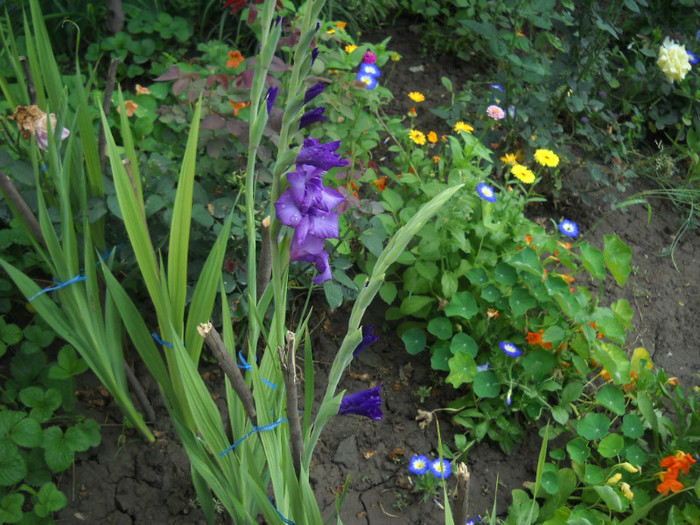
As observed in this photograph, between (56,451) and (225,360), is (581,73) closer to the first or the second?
(225,360)

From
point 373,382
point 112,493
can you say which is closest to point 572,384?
point 373,382

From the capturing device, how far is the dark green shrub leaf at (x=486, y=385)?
188 cm

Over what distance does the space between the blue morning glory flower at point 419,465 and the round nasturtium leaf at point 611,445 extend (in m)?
0.48

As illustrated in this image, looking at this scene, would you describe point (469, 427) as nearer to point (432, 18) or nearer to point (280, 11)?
point (280, 11)

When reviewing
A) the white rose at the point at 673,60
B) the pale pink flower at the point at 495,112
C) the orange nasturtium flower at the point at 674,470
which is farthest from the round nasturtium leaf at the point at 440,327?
the white rose at the point at 673,60

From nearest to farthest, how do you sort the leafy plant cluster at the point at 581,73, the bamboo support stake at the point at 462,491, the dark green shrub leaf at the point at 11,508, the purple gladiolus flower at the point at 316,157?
the bamboo support stake at the point at 462,491
the purple gladiolus flower at the point at 316,157
the dark green shrub leaf at the point at 11,508
the leafy plant cluster at the point at 581,73

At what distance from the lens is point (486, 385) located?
1.89 meters

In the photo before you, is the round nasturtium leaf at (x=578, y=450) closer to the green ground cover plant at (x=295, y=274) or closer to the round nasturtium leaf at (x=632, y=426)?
the green ground cover plant at (x=295, y=274)

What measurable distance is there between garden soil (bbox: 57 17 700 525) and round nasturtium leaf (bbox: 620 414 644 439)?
266 mm

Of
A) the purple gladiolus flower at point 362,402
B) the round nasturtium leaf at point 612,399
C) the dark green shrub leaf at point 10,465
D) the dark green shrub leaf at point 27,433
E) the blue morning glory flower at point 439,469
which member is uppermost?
the purple gladiolus flower at point 362,402

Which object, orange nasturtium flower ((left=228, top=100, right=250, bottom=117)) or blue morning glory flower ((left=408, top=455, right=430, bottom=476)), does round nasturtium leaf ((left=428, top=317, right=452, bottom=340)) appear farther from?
orange nasturtium flower ((left=228, top=100, right=250, bottom=117))

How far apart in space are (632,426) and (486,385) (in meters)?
0.42

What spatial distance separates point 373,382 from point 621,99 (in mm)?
1965

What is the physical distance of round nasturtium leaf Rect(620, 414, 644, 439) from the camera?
1826mm
